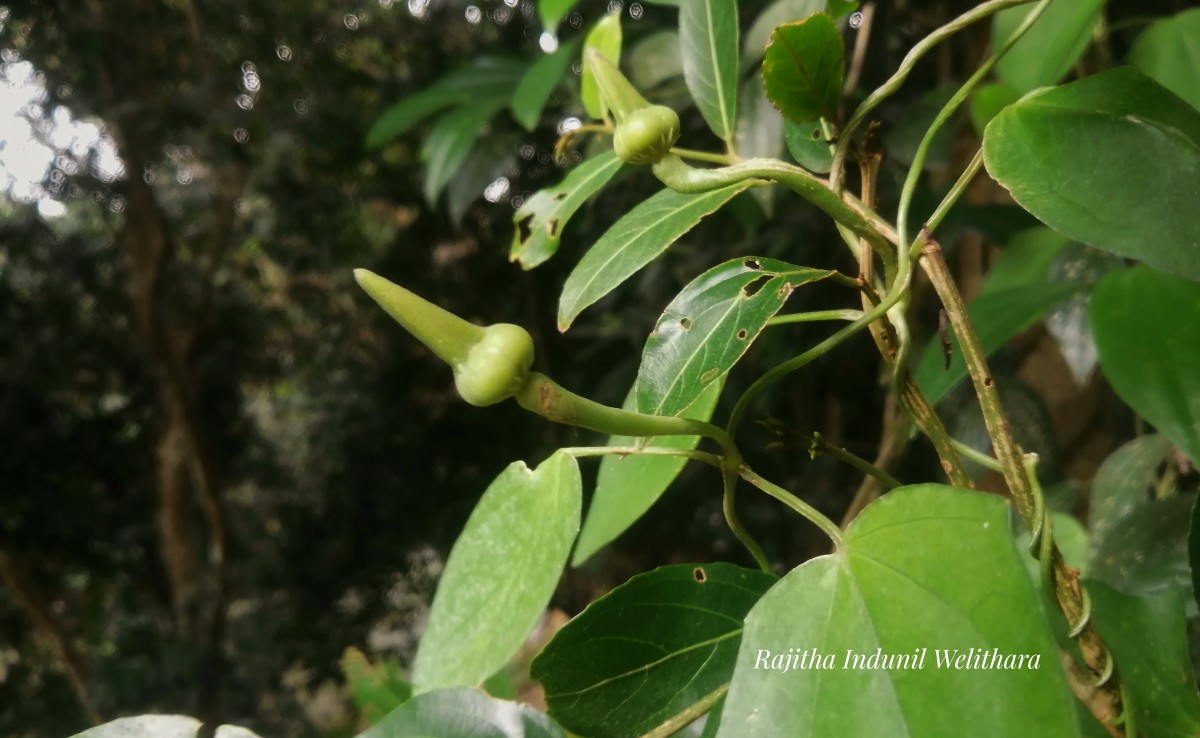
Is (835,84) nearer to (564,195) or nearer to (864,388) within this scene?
(564,195)

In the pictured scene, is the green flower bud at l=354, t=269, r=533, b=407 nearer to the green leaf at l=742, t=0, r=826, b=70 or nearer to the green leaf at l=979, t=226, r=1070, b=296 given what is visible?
the green leaf at l=742, t=0, r=826, b=70

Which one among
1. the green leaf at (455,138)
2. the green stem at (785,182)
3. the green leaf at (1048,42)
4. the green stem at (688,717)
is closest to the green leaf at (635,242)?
the green stem at (785,182)

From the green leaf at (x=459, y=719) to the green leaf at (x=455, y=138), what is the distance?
0.51 meters

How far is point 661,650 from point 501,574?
0.18ft

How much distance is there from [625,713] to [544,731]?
0.03 metres

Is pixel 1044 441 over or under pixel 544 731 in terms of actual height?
under

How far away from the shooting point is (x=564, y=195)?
33 centimetres

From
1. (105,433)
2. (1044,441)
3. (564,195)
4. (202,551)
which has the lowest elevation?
(1044,441)

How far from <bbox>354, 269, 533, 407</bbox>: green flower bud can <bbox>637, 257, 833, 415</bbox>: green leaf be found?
0.04 metres

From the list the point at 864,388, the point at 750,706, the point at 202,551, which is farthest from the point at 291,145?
the point at 750,706

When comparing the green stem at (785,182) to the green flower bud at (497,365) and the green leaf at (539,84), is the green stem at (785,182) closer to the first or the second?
the green flower bud at (497,365)

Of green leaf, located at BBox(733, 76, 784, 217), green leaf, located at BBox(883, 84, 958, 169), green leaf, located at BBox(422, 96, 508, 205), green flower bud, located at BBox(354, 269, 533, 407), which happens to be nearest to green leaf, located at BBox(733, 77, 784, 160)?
green leaf, located at BBox(733, 76, 784, 217)

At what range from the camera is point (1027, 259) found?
531 mm

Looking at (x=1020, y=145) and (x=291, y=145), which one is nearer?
(x=1020, y=145)
